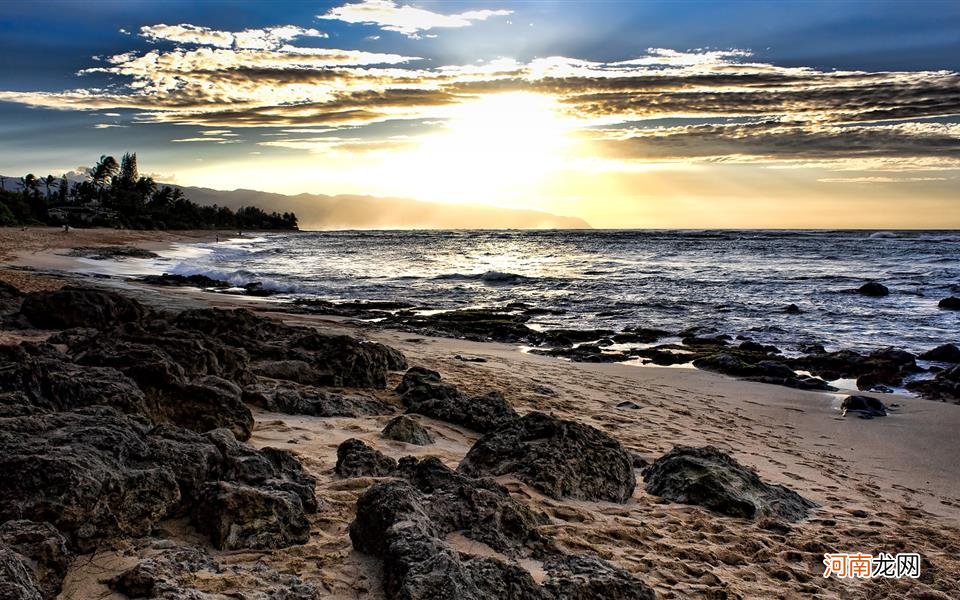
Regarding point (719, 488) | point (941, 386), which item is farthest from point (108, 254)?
point (719, 488)

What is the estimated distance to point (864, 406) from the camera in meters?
10.1

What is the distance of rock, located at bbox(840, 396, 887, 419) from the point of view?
9992mm

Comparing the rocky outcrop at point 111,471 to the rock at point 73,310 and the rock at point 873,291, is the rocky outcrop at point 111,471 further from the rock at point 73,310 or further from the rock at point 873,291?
the rock at point 873,291

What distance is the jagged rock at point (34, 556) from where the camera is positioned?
277 cm

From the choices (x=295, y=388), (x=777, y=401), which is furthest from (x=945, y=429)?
(x=295, y=388)

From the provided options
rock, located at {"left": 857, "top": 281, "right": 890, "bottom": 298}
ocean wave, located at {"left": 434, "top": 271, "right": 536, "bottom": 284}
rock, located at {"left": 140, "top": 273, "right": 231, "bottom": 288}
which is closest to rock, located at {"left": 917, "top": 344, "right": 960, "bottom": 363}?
rock, located at {"left": 857, "top": 281, "right": 890, "bottom": 298}

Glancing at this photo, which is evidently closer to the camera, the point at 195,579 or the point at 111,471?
the point at 195,579

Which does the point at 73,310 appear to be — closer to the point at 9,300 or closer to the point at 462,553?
the point at 9,300

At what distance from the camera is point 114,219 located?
79.9m

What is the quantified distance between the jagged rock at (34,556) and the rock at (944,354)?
16.3 metres

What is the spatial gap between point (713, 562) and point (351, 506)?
252cm

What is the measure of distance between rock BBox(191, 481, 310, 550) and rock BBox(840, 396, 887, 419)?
9.06m

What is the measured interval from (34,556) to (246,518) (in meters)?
1.08

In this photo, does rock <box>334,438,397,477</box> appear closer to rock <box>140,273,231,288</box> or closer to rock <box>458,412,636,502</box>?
rock <box>458,412,636,502</box>
